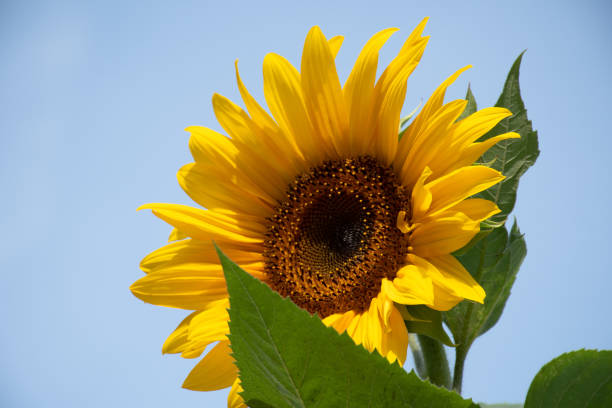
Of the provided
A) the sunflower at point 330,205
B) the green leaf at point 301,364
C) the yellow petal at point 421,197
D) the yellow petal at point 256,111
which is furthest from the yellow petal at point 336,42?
the green leaf at point 301,364

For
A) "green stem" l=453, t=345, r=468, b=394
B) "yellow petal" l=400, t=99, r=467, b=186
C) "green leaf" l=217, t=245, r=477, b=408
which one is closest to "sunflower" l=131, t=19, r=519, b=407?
"yellow petal" l=400, t=99, r=467, b=186

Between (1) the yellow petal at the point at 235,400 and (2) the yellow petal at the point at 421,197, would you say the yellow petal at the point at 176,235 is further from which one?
(2) the yellow petal at the point at 421,197

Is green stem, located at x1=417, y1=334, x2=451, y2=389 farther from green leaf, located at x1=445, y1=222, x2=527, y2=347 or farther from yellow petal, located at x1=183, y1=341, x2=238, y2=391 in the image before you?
yellow petal, located at x1=183, y1=341, x2=238, y2=391

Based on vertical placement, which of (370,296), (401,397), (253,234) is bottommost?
(401,397)

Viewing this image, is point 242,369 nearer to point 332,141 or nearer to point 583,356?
point 583,356

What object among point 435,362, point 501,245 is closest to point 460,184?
point 501,245

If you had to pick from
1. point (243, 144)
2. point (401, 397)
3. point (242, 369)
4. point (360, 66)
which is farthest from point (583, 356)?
point (243, 144)
